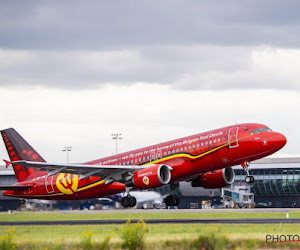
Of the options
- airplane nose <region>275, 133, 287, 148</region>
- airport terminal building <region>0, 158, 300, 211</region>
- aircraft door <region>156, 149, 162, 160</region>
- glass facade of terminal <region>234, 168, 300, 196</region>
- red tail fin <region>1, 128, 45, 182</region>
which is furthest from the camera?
glass facade of terminal <region>234, 168, 300, 196</region>

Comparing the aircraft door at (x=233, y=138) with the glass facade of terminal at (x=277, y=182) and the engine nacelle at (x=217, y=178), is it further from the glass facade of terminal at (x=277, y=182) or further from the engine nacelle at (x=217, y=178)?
the glass facade of terminal at (x=277, y=182)

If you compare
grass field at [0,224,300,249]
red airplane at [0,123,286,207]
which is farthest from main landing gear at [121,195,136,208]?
grass field at [0,224,300,249]

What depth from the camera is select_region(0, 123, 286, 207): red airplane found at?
5819 cm

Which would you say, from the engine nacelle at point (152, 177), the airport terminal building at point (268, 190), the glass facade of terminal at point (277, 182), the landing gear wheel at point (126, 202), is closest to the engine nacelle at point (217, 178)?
the engine nacelle at point (152, 177)

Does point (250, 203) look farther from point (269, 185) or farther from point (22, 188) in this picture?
point (22, 188)

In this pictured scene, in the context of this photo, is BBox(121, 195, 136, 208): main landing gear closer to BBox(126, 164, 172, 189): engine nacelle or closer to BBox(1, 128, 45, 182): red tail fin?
BBox(126, 164, 172, 189): engine nacelle

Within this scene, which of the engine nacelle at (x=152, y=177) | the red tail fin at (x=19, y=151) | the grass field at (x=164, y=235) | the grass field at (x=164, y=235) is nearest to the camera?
the grass field at (x=164, y=235)

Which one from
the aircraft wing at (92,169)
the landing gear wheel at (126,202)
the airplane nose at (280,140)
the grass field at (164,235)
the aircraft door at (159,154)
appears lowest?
the grass field at (164,235)

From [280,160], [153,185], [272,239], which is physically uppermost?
[280,160]

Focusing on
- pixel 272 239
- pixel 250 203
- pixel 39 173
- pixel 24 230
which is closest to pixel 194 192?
pixel 250 203

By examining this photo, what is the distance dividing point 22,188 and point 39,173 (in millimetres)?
2285

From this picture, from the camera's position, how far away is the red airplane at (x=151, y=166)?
58.2 m

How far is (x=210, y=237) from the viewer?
32.7 meters

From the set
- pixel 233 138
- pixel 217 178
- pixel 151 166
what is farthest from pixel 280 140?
pixel 151 166
